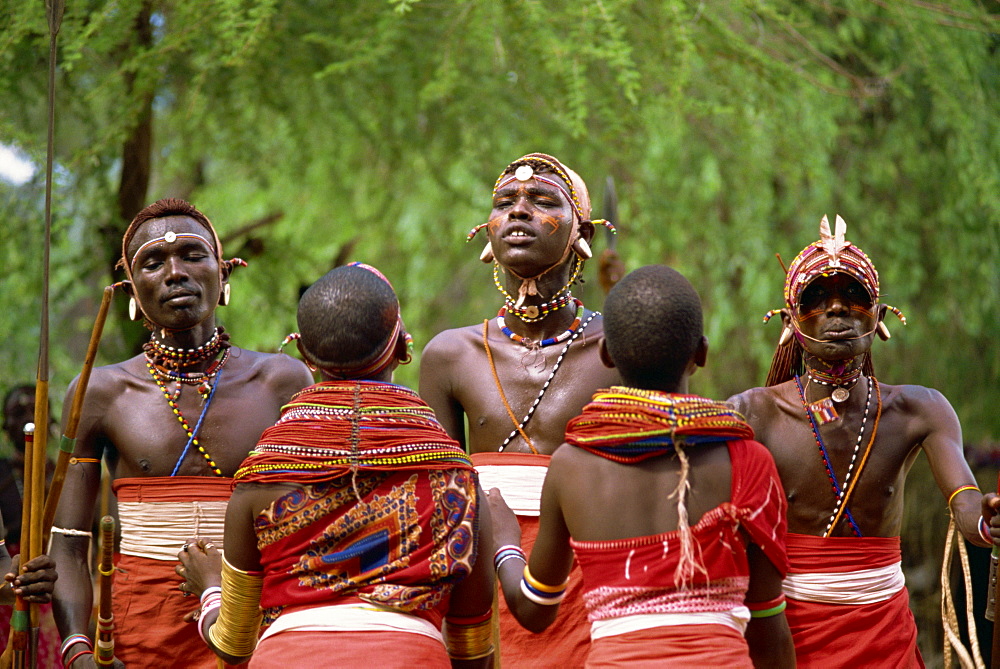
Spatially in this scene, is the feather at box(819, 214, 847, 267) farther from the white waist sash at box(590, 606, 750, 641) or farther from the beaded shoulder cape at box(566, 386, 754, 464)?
the white waist sash at box(590, 606, 750, 641)

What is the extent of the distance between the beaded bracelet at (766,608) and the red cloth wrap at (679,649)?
19 centimetres

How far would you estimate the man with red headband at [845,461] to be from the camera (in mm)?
3879

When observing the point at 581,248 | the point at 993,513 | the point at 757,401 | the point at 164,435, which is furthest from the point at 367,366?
the point at 993,513

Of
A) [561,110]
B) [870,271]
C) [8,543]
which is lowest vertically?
[8,543]

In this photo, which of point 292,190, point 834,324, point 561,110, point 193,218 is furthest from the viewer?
point 292,190

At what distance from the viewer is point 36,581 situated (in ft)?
12.3

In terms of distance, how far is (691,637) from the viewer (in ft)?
8.99

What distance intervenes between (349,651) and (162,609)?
144 cm

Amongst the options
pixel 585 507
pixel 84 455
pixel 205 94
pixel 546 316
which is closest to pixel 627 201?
pixel 205 94

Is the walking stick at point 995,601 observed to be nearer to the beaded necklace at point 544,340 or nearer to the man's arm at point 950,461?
the man's arm at point 950,461

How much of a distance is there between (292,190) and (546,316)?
17.5ft

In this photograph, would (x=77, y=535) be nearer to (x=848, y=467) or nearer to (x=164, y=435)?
(x=164, y=435)

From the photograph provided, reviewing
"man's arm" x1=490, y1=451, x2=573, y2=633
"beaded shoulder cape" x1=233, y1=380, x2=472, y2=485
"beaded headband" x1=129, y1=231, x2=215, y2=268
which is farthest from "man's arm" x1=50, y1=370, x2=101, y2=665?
"man's arm" x1=490, y1=451, x2=573, y2=633

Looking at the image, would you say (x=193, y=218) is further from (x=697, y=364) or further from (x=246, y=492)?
(x=697, y=364)
